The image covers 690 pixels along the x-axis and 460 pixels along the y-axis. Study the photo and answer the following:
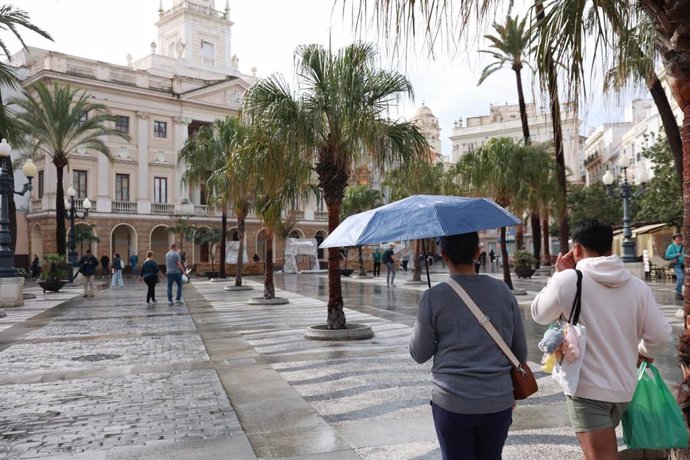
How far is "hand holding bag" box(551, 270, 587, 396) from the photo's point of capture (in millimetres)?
2836

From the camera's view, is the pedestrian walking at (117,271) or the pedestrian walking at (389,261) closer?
the pedestrian walking at (389,261)

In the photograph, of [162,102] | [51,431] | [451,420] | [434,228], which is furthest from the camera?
[162,102]

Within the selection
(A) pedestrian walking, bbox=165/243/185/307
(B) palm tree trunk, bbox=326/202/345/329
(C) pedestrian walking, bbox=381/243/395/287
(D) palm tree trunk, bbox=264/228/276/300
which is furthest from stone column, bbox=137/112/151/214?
(B) palm tree trunk, bbox=326/202/345/329

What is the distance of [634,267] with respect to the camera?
22469mm

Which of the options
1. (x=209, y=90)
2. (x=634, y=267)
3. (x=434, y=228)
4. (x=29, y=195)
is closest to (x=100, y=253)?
(x=29, y=195)

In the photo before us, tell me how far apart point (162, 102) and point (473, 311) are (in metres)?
48.1

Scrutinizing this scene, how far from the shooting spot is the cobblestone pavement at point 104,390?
16.3 feet

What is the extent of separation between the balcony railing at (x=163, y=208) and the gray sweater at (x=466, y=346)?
45.8m

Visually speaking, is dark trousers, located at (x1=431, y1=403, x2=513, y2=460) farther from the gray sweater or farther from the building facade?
the building facade

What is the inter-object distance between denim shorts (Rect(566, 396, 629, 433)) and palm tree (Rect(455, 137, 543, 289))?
647 inches

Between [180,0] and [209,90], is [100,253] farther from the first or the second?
[180,0]

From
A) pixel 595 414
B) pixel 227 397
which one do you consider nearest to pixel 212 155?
pixel 227 397

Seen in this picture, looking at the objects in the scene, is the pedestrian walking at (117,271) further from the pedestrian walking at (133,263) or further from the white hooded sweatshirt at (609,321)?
the white hooded sweatshirt at (609,321)

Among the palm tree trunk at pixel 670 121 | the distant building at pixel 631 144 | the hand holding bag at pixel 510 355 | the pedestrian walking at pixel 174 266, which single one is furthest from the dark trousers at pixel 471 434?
the distant building at pixel 631 144
